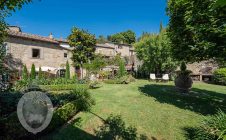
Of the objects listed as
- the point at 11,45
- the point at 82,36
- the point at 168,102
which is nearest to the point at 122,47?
the point at 82,36

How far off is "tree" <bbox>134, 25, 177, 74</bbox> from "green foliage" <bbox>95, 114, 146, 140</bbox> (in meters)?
21.7

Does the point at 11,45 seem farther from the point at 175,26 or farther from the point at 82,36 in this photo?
the point at 175,26

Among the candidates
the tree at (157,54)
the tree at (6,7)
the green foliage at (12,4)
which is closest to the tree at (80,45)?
the tree at (157,54)

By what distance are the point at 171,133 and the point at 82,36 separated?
2732cm

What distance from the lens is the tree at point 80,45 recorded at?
3181cm

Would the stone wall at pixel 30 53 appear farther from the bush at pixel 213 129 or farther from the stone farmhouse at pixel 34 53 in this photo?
the bush at pixel 213 129

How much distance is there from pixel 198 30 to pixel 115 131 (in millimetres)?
6885

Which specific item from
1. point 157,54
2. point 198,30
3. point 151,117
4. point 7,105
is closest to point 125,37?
point 157,54

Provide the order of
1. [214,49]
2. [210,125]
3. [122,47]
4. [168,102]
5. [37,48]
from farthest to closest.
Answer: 1. [122,47]
2. [37,48]
3. [168,102]
4. [214,49]
5. [210,125]

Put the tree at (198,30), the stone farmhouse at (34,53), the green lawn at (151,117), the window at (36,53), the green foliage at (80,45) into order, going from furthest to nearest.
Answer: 1. the green foliage at (80,45)
2. the window at (36,53)
3. the stone farmhouse at (34,53)
4. the tree at (198,30)
5. the green lawn at (151,117)

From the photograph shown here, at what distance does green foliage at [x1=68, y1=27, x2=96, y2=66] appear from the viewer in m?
31.8

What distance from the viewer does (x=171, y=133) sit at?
7.56m

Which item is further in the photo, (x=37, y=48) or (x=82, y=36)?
(x=82, y=36)

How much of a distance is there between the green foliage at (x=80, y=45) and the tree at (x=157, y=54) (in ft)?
31.5
